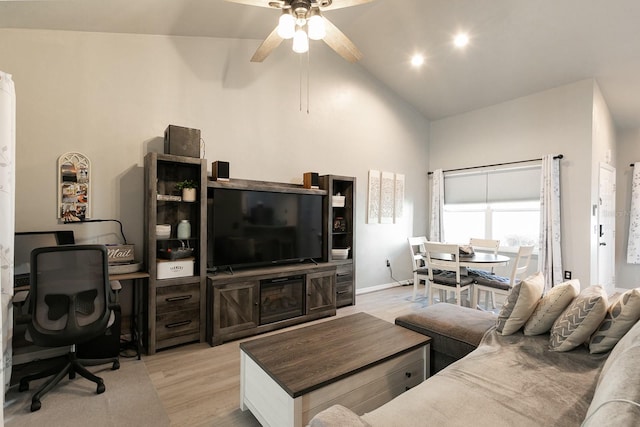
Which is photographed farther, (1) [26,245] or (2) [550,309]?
(1) [26,245]

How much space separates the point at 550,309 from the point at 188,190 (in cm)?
296

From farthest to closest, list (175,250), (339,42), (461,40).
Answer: (461,40), (175,250), (339,42)

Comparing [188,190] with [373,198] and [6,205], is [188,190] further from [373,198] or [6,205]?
[373,198]

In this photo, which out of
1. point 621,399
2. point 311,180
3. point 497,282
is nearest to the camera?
point 621,399

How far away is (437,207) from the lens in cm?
554

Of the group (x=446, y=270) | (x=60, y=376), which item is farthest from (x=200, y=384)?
(x=446, y=270)

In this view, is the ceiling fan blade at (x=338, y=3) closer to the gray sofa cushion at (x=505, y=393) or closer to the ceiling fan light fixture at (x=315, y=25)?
the ceiling fan light fixture at (x=315, y=25)

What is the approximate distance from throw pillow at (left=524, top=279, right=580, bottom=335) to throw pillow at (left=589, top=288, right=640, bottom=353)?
189mm

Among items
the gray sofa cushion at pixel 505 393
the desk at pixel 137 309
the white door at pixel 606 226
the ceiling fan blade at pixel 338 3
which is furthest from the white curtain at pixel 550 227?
the desk at pixel 137 309

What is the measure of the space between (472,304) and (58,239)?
14.0 feet

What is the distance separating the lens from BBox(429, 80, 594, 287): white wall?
3.99m

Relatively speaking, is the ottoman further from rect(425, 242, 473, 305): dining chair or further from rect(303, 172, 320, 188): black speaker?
rect(303, 172, 320, 188): black speaker

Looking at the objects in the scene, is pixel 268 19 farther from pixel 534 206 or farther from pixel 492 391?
pixel 534 206

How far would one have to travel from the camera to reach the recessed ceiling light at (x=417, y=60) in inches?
168
